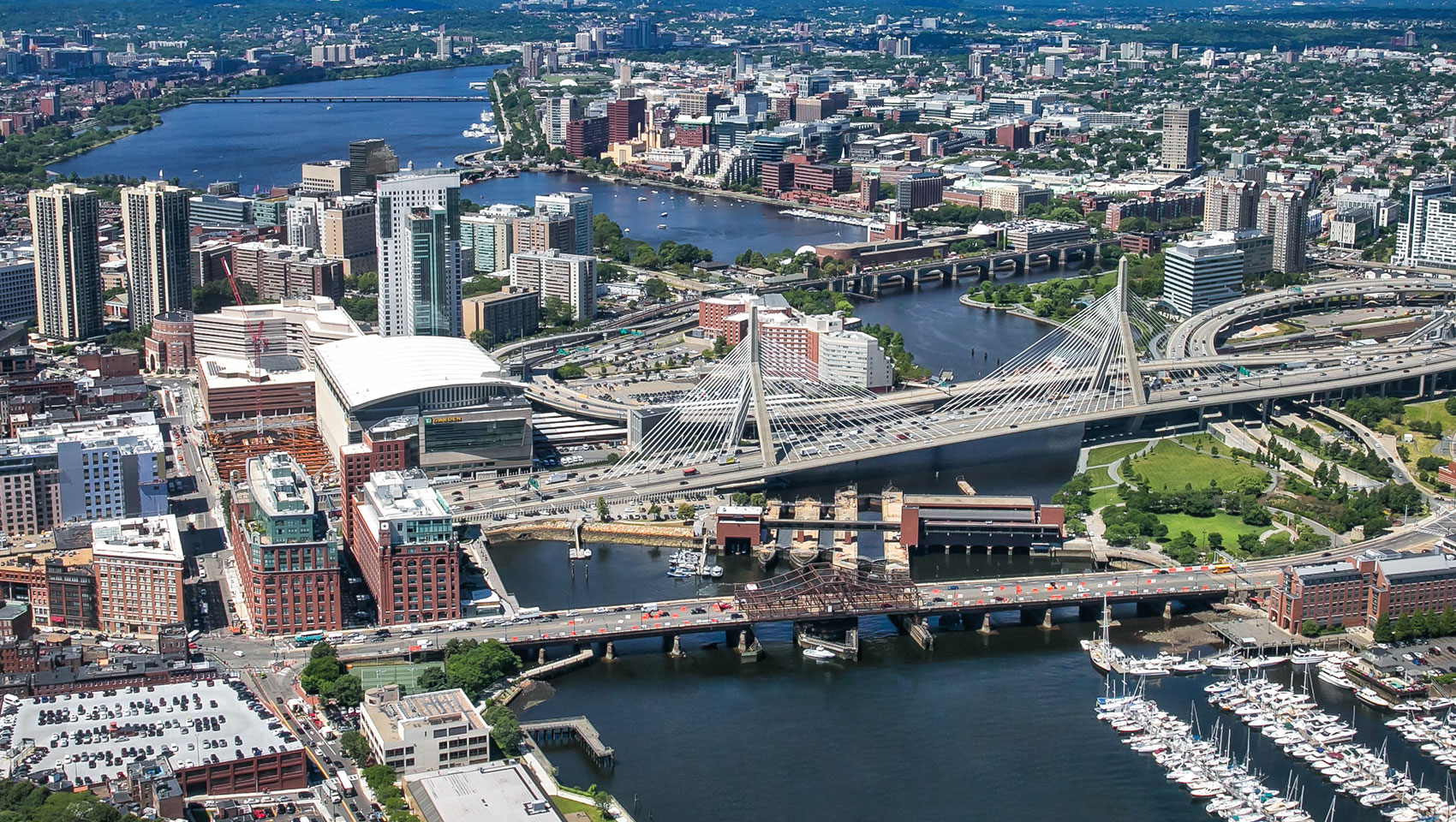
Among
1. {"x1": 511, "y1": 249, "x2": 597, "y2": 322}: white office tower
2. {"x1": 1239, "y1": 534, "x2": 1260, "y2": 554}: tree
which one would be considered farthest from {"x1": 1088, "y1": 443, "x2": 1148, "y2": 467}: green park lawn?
{"x1": 511, "y1": 249, "x2": 597, "y2": 322}: white office tower

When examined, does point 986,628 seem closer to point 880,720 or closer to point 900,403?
point 880,720

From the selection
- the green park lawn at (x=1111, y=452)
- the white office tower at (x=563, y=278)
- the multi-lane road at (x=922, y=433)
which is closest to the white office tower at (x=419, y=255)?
the white office tower at (x=563, y=278)

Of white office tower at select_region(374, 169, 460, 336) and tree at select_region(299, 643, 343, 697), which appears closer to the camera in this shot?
tree at select_region(299, 643, 343, 697)

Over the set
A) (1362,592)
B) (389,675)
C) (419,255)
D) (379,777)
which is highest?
(419,255)

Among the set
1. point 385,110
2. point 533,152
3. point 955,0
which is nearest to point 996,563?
point 533,152

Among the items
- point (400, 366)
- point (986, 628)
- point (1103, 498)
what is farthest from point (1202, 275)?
point (986, 628)

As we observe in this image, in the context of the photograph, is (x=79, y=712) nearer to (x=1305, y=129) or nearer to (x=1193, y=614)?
(x=1193, y=614)

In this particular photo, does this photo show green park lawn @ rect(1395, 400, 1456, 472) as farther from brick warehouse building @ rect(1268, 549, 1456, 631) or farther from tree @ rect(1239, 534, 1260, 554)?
brick warehouse building @ rect(1268, 549, 1456, 631)
